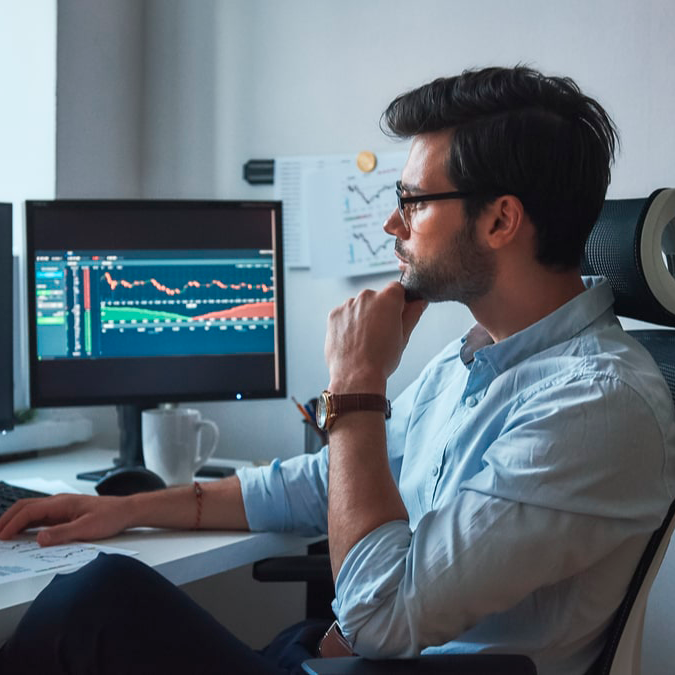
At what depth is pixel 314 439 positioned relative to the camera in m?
1.82

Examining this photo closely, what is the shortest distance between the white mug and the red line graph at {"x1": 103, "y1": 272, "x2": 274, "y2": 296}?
10.4 inches

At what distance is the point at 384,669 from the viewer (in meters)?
0.93

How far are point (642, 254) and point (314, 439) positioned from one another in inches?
34.4

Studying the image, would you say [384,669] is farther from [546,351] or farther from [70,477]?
[70,477]

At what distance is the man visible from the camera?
957 mm

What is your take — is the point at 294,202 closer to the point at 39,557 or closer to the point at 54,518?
the point at 54,518

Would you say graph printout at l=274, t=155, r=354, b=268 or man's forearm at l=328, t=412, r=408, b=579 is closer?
man's forearm at l=328, t=412, r=408, b=579

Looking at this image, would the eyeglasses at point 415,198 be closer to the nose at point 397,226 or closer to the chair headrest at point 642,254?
the nose at point 397,226

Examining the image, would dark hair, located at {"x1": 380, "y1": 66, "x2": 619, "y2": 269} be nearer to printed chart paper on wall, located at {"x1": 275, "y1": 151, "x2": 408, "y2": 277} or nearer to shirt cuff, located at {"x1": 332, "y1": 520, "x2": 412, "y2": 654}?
shirt cuff, located at {"x1": 332, "y1": 520, "x2": 412, "y2": 654}

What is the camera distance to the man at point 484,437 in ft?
3.14

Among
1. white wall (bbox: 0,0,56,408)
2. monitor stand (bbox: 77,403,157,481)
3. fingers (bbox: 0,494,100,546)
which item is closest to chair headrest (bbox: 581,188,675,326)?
fingers (bbox: 0,494,100,546)

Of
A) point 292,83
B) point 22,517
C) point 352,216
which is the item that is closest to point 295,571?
point 22,517

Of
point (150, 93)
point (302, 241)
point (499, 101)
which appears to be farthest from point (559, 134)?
point (150, 93)

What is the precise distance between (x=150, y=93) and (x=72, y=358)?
2.61 feet
